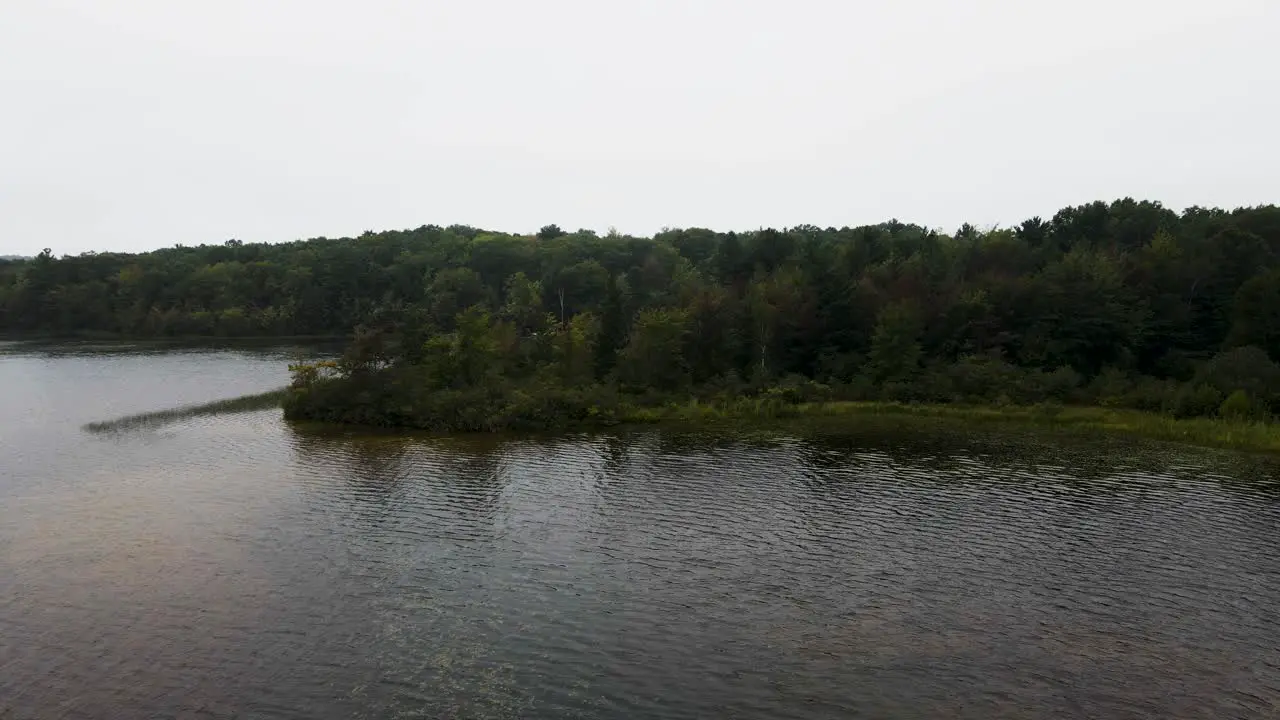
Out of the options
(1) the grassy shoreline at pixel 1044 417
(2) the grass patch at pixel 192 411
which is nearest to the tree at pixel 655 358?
(1) the grassy shoreline at pixel 1044 417

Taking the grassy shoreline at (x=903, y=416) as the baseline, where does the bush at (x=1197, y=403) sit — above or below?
above

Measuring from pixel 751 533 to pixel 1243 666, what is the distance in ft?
63.3

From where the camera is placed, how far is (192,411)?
7269 centimetres

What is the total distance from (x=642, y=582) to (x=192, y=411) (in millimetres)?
58361

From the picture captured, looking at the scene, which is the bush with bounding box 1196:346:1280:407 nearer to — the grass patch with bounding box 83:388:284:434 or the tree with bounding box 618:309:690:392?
the tree with bounding box 618:309:690:392

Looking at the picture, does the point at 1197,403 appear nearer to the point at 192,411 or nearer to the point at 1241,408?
the point at 1241,408

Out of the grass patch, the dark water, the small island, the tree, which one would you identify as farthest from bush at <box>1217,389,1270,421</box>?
the grass patch


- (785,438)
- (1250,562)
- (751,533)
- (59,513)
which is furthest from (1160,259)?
(59,513)

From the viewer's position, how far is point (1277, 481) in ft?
150

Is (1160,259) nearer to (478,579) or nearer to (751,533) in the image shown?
(751,533)

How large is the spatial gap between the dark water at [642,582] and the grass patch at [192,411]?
958 cm

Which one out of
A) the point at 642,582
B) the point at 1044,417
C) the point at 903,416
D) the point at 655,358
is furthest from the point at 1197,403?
the point at 642,582

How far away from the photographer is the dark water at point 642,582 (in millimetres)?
24203

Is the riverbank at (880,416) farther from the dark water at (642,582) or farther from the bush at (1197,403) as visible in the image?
the dark water at (642,582)
